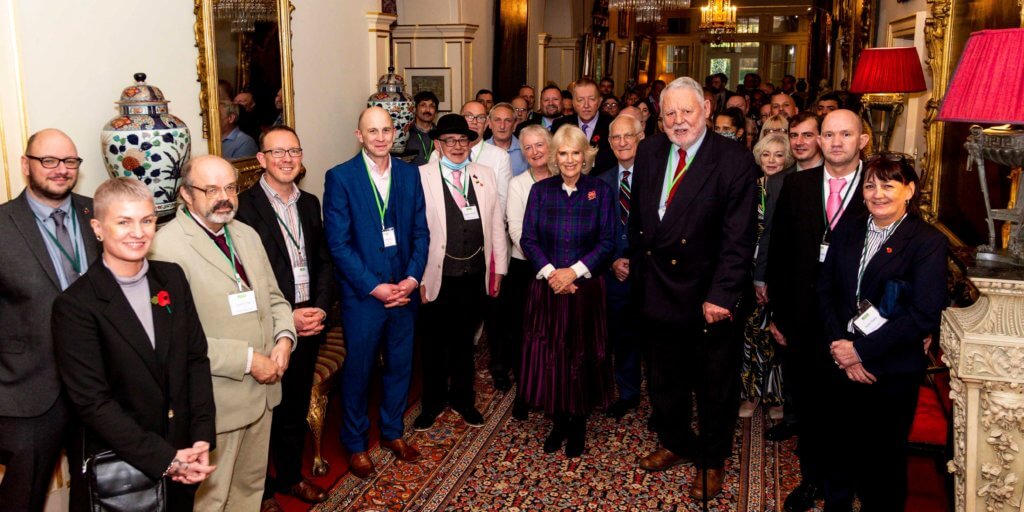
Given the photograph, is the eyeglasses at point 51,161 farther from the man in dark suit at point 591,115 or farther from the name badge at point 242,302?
the man in dark suit at point 591,115

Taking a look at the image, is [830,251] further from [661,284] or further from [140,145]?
[140,145]

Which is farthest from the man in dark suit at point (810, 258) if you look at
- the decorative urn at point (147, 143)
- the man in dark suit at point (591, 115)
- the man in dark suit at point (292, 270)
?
the decorative urn at point (147, 143)

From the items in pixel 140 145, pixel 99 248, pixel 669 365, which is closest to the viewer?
pixel 99 248

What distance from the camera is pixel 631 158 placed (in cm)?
450

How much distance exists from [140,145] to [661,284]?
232cm

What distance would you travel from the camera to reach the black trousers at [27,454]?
2.74 m

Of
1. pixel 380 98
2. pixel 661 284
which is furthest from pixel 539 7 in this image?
pixel 661 284

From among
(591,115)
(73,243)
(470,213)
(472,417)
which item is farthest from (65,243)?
(591,115)

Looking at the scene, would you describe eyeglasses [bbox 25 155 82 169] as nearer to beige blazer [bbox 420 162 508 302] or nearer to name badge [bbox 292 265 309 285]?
name badge [bbox 292 265 309 285]

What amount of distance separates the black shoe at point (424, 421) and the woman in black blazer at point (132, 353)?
1993mm

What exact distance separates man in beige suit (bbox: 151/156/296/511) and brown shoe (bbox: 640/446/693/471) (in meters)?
1.92

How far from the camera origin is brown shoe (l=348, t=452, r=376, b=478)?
12.9 feet

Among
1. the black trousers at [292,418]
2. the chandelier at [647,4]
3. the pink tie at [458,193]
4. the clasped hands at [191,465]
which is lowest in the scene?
the black trousers at [292,418]

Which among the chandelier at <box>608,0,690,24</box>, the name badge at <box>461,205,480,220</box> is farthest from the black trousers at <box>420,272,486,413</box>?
the chandelier at <box>608,0,690,24</box>
